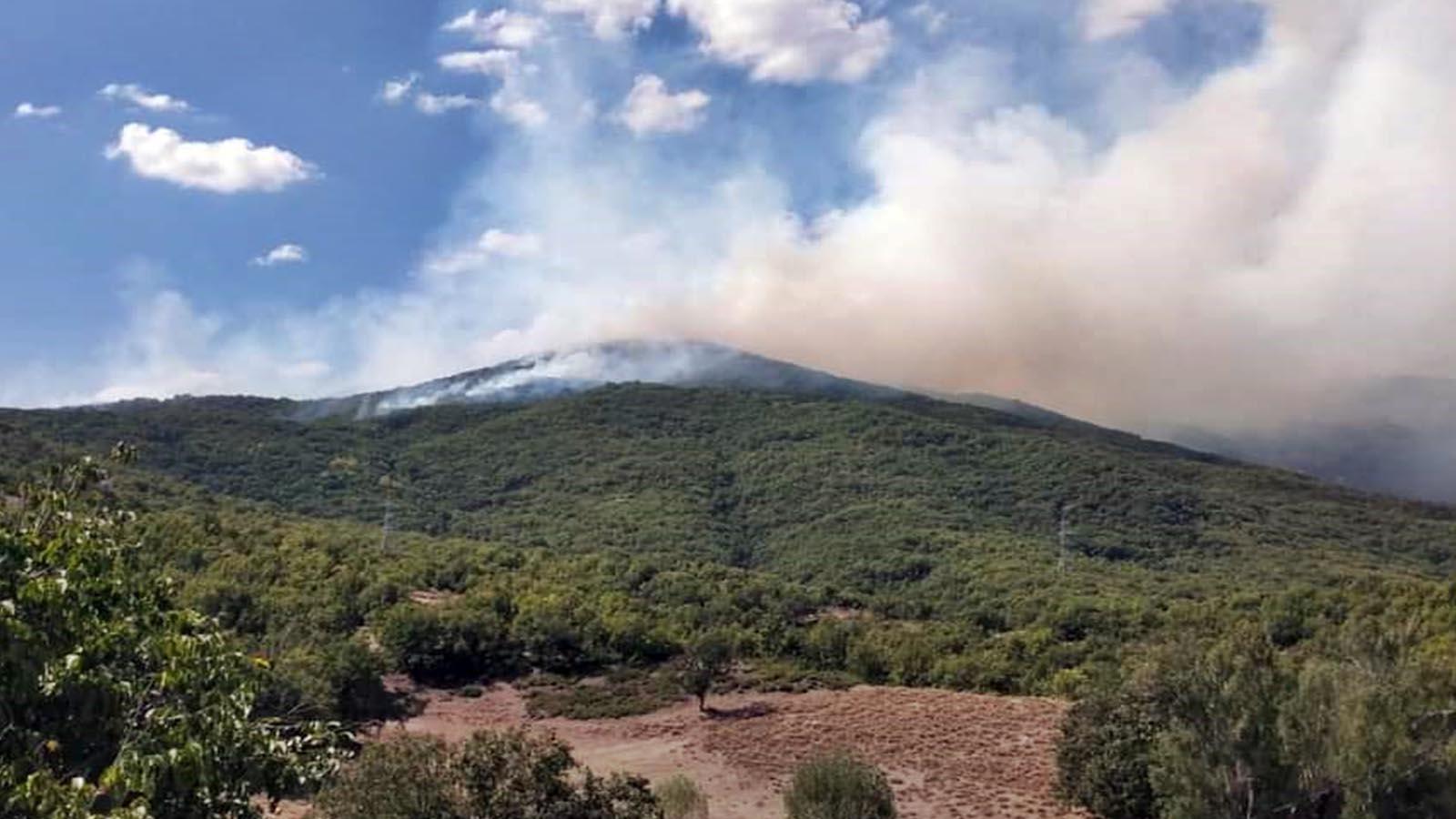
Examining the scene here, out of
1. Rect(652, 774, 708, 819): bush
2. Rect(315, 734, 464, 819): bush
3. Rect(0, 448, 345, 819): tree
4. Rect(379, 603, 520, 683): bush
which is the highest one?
Rect(0, 448, 345, 819): tree

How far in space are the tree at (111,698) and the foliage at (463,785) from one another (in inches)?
425

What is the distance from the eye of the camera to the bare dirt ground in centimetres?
4488

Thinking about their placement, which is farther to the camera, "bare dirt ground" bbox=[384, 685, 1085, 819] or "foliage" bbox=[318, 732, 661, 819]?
"bare dirt ground" bbox=[384, 685, 1085, 819]

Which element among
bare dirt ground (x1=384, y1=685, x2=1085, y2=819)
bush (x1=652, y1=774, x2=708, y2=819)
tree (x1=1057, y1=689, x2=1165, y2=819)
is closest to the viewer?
bush (x1=652, y1=774, x2=708, y2=819)

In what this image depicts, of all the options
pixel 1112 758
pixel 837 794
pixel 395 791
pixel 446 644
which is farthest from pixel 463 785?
pixel 446 644

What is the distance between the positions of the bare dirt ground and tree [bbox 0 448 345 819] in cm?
3502

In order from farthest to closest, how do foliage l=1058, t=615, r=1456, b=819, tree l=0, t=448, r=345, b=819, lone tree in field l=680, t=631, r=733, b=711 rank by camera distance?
1. lone tree in field l=680, t=631, r=733, b=711
2. foliage l=1058, t=615, r=1456, b=819
3. tree l=0, t=448, r=345, b=819

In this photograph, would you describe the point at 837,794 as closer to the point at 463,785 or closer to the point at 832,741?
the point at 463,785

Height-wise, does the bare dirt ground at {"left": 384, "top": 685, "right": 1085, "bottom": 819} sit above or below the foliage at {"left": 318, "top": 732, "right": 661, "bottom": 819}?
below

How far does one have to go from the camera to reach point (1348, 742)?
98.1ft

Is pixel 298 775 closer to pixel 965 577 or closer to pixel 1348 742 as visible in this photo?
pixel 1348 742

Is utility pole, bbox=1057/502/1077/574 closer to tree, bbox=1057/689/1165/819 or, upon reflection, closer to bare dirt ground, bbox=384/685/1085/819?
bare dirt ground, bbox=384/685/1085/819

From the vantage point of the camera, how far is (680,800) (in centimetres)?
3462

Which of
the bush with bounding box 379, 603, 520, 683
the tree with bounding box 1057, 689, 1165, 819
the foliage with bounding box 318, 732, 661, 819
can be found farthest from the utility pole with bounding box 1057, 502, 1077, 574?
the foliage with bounding box 318, 732, 661, 819
